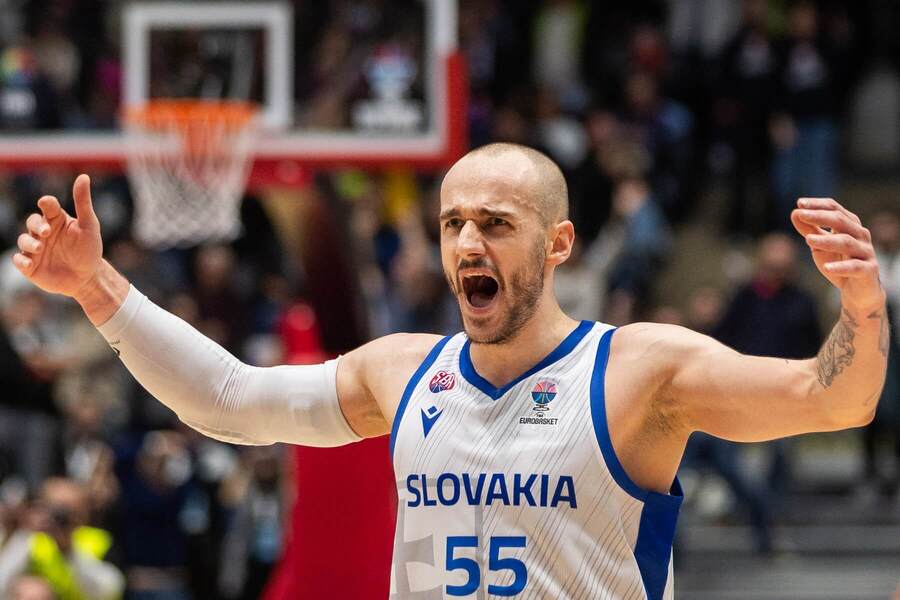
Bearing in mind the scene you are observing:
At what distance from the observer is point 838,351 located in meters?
3.24

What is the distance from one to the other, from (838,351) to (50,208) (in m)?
2.07

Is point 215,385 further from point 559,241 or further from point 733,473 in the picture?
point 733,473

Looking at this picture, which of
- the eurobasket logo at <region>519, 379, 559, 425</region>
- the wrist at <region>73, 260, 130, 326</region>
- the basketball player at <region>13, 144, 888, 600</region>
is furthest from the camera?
the wrist at <region>73, 260, 130, 326</region>

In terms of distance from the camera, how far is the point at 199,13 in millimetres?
9188

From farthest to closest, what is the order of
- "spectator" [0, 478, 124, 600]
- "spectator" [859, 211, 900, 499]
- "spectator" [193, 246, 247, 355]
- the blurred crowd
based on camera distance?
1. "spectator" [193, 246, 247, 355]
2. "spectator" [859, 211, 900, 499]
3. the blurred crowd
4. "spectator" [0, 478, 124, 600]

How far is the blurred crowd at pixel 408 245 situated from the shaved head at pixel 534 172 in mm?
4122

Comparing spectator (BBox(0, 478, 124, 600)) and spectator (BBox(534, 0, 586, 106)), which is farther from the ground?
spectator (BBox(534, 0, 586, 106))

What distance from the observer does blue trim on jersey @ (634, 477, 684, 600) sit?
3.63 m

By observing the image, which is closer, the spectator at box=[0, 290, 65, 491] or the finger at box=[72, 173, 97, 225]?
the finger at box=[72, 173, 97, 225]

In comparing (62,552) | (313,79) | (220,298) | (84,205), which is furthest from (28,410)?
(84,205)

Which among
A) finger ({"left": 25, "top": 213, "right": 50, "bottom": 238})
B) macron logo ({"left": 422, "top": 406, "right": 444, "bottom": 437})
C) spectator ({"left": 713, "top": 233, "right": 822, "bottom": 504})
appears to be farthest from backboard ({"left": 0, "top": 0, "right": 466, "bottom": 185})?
macron logo ({"left": 422, "top": 406, "right": 444, "bottom": 437})

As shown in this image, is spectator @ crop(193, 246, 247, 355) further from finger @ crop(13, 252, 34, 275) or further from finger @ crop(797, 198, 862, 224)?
finger @ crop(797, 198, 862, 224)

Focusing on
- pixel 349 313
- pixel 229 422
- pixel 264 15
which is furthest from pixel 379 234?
pixel 229 422

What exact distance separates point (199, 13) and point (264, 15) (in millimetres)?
405
